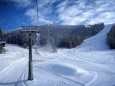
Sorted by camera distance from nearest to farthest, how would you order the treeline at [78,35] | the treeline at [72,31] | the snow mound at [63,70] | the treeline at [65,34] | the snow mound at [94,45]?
1. the snow mound at [63,70]
2. the snow mound at [94,45]
3. the treeline at [78,35]
4. the treeline at [65,34]
5. the treeline at [72,31]

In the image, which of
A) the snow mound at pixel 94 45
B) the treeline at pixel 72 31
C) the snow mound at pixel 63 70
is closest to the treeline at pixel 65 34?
the treeline at pixel 72 31

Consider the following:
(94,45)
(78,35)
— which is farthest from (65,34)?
(94,45)

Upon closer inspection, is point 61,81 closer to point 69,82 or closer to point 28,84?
point 69,82

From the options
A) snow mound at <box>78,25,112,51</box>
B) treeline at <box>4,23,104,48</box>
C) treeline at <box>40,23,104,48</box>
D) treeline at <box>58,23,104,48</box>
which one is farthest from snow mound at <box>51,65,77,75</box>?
treeline at <box>40,23,104,48</box>

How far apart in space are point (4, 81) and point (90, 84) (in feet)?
30.7

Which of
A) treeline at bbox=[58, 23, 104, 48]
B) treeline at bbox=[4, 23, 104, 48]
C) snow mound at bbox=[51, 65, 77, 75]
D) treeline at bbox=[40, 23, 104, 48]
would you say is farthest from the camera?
treeline at bbox=[40, 23, 104, 48]

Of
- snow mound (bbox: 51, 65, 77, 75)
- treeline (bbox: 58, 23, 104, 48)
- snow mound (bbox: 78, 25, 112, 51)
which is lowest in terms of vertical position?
snow mound (bbox: 51, 65, 77, 75)

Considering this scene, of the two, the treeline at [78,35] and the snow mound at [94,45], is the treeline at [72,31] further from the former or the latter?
the snow mound at [94,45]

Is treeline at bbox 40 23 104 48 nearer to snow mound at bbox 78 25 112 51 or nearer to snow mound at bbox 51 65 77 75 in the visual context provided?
snow mound at bbox 78 25 112 51

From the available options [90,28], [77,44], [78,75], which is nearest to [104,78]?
[78,75]

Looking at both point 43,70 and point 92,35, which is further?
point 92,35

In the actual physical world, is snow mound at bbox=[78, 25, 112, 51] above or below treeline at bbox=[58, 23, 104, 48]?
below

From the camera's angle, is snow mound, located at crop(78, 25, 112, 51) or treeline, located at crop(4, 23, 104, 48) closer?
snow mound, located at crop(78, 25, 112, 51)

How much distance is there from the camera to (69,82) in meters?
20.3
